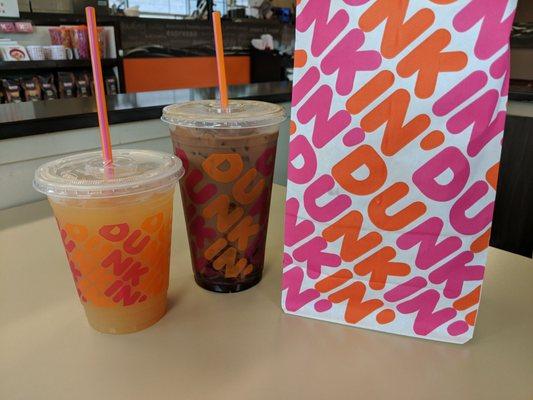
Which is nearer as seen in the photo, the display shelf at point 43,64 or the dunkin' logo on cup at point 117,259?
the dunkin' logo on cup at point 117,259

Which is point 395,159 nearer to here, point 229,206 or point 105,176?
point 229,206

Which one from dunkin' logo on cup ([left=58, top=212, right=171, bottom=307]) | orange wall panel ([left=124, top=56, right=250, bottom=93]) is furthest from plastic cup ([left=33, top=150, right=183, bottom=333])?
orange wall panel ([left=124, top=56, right=250, bottom=93])

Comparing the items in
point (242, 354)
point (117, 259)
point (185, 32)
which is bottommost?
point (242, 354)

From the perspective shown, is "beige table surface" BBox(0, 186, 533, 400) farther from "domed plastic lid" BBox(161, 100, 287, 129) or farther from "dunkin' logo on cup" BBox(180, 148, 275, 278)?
"domed plastic lid" BBox(161, 100, 287, 129)

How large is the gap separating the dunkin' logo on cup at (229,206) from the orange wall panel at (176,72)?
3.89 m

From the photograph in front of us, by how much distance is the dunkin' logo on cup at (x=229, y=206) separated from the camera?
0.62 meters

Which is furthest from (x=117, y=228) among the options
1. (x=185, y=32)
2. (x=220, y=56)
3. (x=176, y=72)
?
(x=185, y=32)

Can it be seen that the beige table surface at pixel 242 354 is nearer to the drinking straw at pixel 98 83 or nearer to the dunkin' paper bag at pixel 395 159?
the dunkin' paper bag at pixel 395 159

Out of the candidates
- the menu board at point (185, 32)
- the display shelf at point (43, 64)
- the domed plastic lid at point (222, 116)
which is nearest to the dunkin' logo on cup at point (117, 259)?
the domed plastic lid at point (222, 116)

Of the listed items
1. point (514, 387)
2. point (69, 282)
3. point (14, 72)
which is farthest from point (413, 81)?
point (14, 72)

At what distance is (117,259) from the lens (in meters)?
0.55

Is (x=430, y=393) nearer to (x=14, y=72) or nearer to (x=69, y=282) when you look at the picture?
(x=69, y=282)

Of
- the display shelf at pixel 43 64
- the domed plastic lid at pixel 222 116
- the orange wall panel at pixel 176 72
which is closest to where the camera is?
the domed plastic lid at pixel 222 116

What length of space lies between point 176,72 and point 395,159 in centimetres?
437
